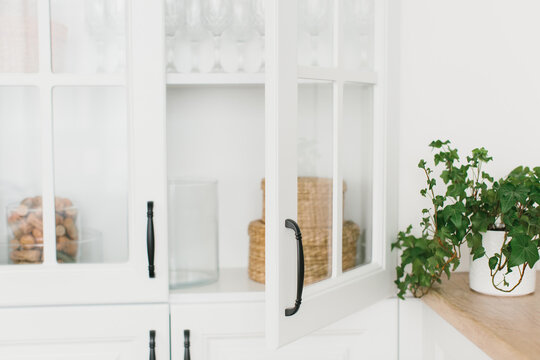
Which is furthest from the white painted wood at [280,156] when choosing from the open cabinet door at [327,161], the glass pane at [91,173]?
the glass pane at [91,173]

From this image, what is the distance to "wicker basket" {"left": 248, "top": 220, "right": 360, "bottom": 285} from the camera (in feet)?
3.78

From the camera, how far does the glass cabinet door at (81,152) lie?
48.3 inches

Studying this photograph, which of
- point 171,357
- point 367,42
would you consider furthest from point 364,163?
point 171,357

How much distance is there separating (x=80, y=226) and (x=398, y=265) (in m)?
0.79

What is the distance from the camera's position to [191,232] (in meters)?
1.40

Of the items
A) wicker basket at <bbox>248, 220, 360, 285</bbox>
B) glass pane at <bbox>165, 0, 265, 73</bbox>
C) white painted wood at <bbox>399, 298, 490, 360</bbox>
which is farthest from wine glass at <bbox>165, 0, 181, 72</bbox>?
white painted wood at <bbox>399, 298, 490, 360</bbox>

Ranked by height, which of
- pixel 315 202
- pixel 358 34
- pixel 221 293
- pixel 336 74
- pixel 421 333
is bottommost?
pixel 421 333

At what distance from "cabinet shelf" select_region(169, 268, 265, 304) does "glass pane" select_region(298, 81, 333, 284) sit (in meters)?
0.20

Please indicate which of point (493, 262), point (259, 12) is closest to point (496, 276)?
point (493, 262)

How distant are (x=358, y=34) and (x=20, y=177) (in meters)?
0.85

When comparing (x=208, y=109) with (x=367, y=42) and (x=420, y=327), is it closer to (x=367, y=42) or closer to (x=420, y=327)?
(x=367, y=42)

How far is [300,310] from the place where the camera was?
1076mm

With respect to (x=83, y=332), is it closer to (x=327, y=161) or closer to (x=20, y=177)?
(x=20, y=177)

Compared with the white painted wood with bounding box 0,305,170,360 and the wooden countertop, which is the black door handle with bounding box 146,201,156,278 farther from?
the wooden countertop
